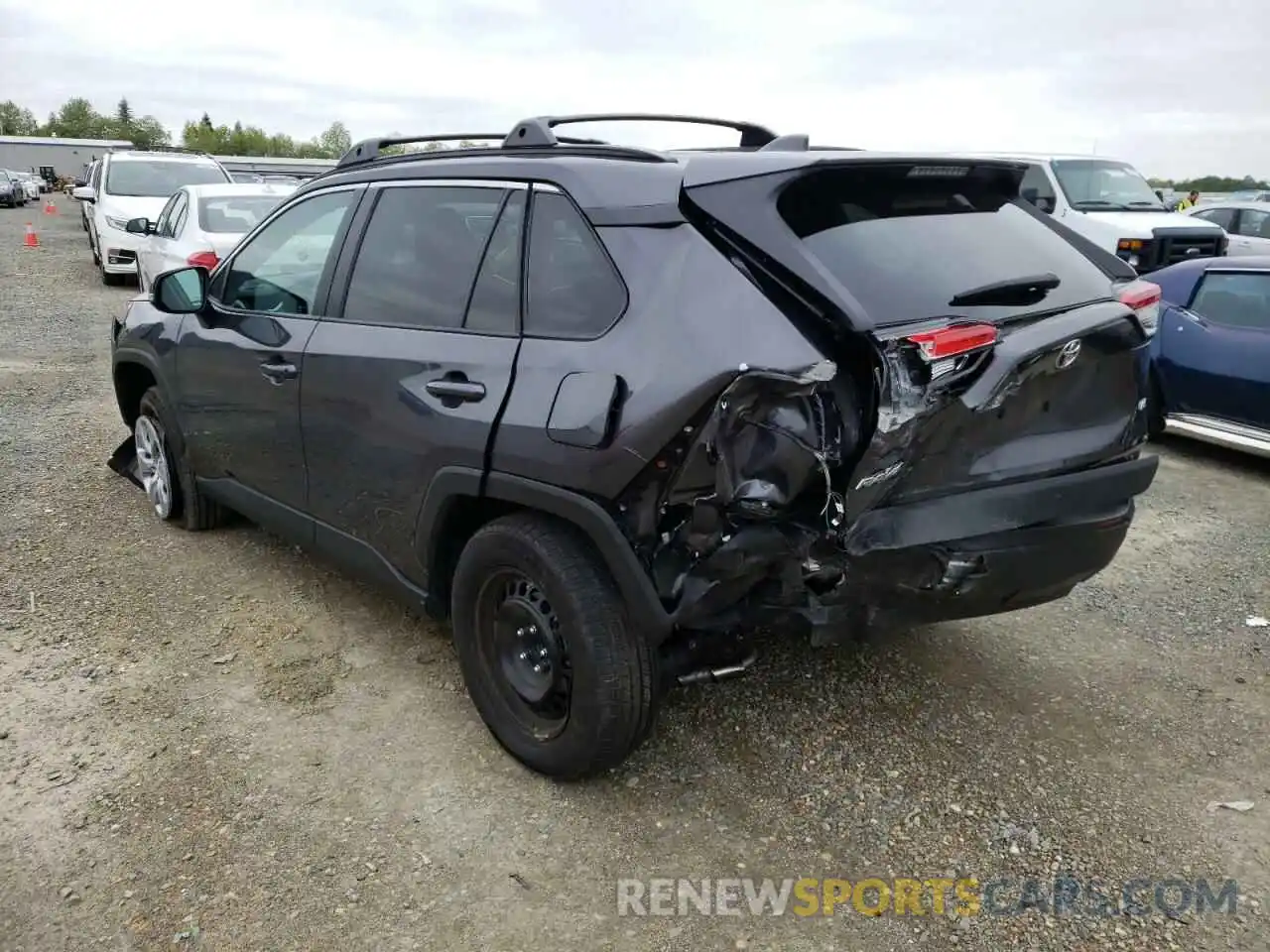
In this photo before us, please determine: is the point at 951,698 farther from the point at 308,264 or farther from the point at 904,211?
the point at 308,264

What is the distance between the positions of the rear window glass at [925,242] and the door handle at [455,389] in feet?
3.42

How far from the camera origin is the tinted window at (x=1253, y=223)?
602 inches

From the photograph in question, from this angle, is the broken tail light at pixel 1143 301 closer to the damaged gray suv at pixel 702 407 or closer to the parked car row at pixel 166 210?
the damaged gray suv at pixel 702 407

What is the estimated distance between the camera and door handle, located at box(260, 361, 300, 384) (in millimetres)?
3684

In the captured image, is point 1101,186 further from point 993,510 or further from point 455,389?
point 455,389

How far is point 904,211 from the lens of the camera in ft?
9.36

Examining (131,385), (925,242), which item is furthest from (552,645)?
(131,385)

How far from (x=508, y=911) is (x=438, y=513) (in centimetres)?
122

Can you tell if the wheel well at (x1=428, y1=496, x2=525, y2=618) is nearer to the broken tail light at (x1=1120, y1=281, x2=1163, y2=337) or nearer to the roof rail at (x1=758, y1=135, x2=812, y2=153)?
the roof rail at (x1=758, y1=135, x2=812, y2=153)

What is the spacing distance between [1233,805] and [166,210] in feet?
37.7

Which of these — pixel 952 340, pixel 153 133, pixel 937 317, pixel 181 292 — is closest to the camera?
pixel 952 340

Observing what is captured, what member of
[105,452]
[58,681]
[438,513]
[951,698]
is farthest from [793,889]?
[105,452]

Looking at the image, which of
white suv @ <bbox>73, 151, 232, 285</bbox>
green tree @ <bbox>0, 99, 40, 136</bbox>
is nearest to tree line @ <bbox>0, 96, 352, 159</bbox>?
green tree @ <bbox>0, 99, 40, 136</bbox>

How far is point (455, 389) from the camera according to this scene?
301cm
